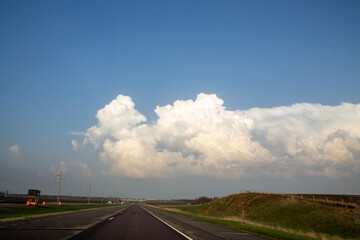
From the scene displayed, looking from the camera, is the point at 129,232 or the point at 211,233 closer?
the point at 129,232

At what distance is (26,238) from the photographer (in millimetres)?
11586

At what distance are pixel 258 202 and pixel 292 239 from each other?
38.9 metres

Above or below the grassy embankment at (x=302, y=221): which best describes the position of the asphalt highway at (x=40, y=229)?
above

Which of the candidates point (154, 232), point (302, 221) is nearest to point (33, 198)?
point (154, 232)

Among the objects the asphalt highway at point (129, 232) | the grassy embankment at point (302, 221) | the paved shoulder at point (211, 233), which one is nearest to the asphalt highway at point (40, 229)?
the asphalt highway at point (129, 232)

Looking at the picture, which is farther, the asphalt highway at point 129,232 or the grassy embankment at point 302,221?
the grassy embankment at point 302,221

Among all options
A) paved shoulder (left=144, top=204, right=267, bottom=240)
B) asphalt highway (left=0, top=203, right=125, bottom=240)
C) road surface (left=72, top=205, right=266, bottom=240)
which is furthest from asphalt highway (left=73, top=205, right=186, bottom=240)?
paved shoulder (left=144, top=204, right=267, bottom=240)

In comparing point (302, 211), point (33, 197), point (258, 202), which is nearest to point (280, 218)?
point (302, 211)

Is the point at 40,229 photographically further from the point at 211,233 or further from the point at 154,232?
the point at 211,233

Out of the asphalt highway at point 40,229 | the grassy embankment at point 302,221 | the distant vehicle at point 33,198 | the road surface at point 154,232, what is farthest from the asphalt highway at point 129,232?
the distant vehicle at point 33,198

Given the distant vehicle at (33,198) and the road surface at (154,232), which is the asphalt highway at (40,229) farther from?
the distant vehicle at (33,198)

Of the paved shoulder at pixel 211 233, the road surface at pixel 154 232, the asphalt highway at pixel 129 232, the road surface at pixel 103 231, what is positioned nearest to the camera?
the road surface at pixel 103 231

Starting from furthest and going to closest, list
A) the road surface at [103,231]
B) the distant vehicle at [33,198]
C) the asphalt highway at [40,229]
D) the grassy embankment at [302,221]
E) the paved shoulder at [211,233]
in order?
the distant vehicle at [33,198] → the grassy embankment at [302,221] → the paved shoulder at [211,233] → the road surface at [103,231] → the asphalt highway at [40,229]

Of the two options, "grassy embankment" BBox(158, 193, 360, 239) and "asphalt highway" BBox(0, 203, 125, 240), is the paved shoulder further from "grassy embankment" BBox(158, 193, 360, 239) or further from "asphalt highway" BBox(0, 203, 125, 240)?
"asphalt highway" BBox(0, 203, 125, 240)
